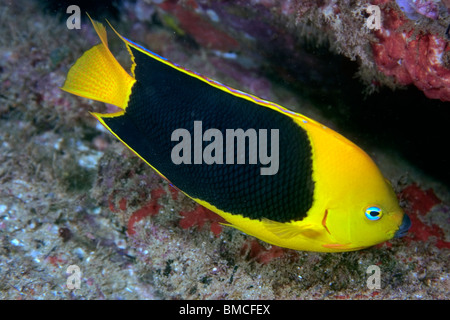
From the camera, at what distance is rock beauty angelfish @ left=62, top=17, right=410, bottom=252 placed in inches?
65.4

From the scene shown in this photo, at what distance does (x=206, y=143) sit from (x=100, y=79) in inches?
33.7

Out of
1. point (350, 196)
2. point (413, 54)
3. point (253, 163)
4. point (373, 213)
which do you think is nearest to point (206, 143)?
point (253, 163)

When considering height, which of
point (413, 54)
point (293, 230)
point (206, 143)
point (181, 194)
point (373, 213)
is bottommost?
point (181, 194)

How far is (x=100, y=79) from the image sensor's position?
200cm

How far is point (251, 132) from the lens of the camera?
5.69ft

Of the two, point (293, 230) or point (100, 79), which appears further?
point (100, 79)

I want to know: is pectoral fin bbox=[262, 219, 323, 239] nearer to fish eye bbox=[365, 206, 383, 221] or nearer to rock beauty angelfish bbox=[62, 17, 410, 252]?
Answer: rock beauty angelfish bbox=[62, 17, 410, 252]

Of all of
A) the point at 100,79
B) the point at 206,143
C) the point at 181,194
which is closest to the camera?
the point at 206,143

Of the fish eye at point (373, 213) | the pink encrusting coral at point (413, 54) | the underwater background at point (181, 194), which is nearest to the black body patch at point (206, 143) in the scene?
the fish eye at point (373, 213)

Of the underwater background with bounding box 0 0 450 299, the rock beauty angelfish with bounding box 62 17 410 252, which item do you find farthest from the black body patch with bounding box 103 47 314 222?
the underwater background with bounding box 0 0 450 299

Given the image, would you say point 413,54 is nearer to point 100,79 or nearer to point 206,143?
point 206,143

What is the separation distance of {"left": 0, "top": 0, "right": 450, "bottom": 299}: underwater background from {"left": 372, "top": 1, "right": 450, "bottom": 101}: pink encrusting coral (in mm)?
10

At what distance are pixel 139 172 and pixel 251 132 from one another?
169 cm
